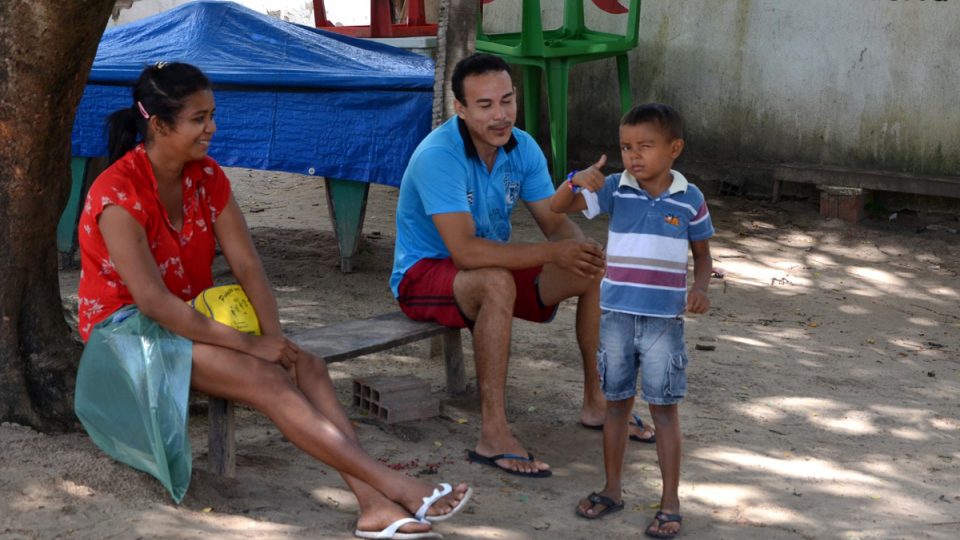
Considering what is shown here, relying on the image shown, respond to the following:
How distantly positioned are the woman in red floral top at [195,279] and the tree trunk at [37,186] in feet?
0.81

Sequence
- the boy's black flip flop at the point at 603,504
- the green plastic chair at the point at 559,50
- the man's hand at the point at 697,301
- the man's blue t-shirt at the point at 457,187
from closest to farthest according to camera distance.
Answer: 1. the man's hand at the point at 697,301
2. the boy's black flip flop at the point at 603,504
3. the man's blue t-shirt at the point at 457,187
4. the green plastic chair at the point at 559,50

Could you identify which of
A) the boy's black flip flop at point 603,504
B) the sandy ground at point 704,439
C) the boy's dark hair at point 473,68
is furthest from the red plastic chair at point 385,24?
the boy's black flip flop at point 603,504

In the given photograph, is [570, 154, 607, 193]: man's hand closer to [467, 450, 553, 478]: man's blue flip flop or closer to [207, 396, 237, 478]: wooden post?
[467, 450, 553, 478]: man's blue flip flop

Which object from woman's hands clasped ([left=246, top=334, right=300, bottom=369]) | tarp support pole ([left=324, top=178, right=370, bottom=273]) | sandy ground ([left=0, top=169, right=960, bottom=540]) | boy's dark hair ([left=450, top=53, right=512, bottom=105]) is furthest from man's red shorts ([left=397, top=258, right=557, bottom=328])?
tarp support pole ([left=324, top=178, right=370, bottom=273])

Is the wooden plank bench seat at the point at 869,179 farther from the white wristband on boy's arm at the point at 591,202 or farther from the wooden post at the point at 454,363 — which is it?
the white wristband on boy's arm at the point at 591,202

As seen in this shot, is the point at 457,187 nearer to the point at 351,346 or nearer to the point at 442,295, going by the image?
the point at 442,295

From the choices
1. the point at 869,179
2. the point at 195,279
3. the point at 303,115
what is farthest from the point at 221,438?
the point at 869,179

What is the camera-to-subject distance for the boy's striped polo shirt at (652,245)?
3.52 metres

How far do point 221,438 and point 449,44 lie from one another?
2410 mm

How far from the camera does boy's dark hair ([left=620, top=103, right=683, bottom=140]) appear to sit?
11.3ft

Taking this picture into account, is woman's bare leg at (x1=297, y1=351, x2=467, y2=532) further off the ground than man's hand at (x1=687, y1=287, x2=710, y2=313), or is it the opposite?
man's hand at (x1=687, y1=287, x2=710, y2=313)

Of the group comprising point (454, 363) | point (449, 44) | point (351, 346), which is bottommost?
point (454, 363)

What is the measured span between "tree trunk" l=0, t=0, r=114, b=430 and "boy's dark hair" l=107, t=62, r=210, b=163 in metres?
0.26

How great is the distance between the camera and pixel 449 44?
5465 millimetres
